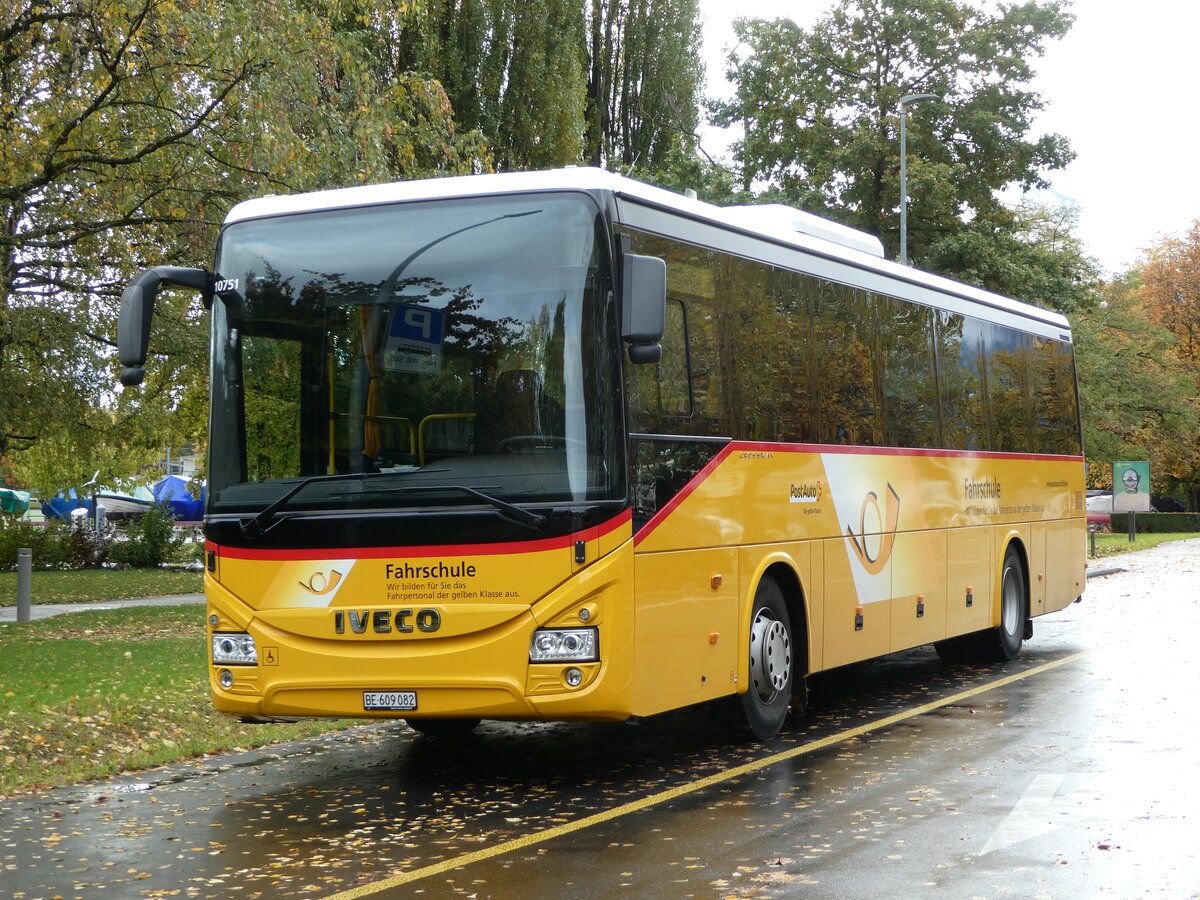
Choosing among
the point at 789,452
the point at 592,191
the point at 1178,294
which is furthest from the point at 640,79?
the point at 1178,294

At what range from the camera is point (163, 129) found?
732 inches

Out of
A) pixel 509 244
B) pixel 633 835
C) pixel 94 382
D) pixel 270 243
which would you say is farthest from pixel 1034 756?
pixel 94 382

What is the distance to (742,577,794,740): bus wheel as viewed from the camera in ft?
33.6

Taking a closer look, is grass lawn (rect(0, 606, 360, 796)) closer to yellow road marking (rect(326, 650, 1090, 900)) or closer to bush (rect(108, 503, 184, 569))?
yellow road marking (rect(326, 650, 1090, 900))

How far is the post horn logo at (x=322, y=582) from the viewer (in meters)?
8.73

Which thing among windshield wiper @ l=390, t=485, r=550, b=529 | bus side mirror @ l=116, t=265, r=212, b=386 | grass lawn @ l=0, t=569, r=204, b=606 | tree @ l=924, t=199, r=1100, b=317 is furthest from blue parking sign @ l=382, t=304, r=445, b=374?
tree @ l=924, t=199, r=1100, b=317

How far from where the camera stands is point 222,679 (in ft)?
29.8

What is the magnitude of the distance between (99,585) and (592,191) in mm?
22504

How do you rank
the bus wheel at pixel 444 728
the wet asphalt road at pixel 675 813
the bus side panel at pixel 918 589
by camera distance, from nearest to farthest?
the wet asphalt road at pixel 675 813, the bus wheel at pixel 444 728, the bus side panel at pixel 918 589

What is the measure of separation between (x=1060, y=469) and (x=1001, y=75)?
26101mm

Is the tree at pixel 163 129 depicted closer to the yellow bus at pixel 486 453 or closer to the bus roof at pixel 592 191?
the bus roof at pixel 592 191

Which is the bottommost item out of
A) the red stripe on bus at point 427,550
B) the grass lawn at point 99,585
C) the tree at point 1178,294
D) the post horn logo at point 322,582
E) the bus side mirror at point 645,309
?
the grass lawn at point 99,585

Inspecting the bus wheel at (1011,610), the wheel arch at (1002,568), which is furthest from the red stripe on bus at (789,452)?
the bus wheel at (1011,610)

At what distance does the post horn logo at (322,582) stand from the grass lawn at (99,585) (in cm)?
1781
